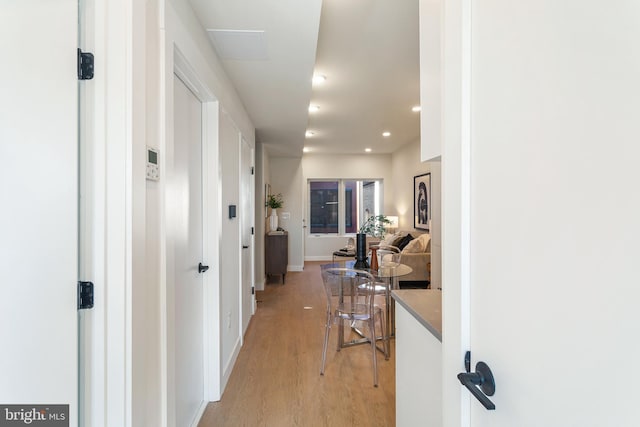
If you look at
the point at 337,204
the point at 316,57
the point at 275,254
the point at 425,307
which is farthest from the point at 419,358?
the point at 337,204

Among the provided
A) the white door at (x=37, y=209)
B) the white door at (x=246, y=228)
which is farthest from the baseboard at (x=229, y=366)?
the white door at (x=37, y=209)

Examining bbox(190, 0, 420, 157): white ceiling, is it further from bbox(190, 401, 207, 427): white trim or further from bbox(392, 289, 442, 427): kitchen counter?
bbox(190, 401, 207, 427): white trim

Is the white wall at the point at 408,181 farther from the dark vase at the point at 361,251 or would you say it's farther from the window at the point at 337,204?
the dark vase at the point at 361,251

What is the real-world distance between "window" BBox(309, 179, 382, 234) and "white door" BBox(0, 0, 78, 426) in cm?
733

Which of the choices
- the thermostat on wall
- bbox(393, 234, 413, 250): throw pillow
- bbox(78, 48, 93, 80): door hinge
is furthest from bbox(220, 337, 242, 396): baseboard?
bbox(393, 234, 413, 250): throw pillow

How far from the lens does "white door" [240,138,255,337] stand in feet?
11.1

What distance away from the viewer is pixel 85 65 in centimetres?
104

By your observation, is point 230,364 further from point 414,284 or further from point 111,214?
point 414,284

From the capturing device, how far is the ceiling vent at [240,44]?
198cm

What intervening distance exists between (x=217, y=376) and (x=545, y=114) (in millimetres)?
2448

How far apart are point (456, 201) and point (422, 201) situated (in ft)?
17.6

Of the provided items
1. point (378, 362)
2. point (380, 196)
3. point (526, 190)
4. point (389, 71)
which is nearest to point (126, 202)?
Result: point (526, 190)

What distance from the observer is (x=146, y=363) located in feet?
4.12

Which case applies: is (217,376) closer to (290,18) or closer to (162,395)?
(162,395)
